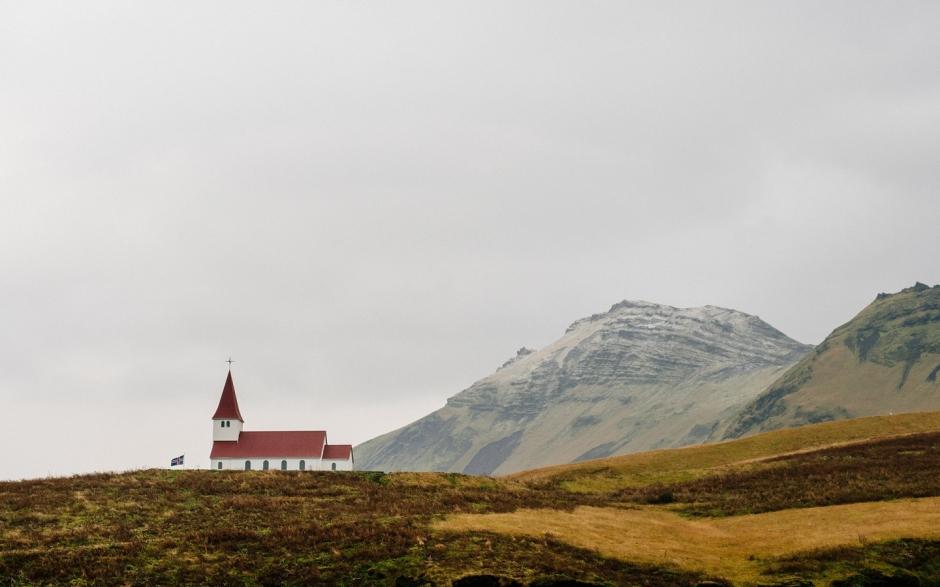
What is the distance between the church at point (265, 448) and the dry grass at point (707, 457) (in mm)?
36444

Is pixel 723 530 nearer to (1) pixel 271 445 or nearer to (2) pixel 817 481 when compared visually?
(2) pixel 817 481

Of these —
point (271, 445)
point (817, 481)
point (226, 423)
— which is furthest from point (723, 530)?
point (226, 423)

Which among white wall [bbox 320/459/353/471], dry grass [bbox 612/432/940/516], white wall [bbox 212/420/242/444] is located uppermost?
white wall [bbox 212/420/242/444]

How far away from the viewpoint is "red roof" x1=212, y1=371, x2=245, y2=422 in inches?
5034

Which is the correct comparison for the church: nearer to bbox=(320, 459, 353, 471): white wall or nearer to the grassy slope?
bbox=(320, 459, 353, 471): white wall

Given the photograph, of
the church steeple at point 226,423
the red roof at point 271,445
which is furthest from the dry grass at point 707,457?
the church steeple at point 226,423

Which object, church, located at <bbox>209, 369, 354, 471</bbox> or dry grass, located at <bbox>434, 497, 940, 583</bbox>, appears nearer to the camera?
dry grass, located at <bbox>434, 497, 940, 583</bbox>

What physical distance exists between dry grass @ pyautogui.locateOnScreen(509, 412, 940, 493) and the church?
36.4 meters

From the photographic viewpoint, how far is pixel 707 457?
328 ft

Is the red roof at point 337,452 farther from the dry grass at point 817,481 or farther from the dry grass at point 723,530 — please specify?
the dry grass at point 723,530

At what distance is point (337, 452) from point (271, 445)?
9.46 m

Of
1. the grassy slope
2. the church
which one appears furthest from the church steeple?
the grassy slope

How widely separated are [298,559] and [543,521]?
643 inches

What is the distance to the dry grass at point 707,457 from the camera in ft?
280
